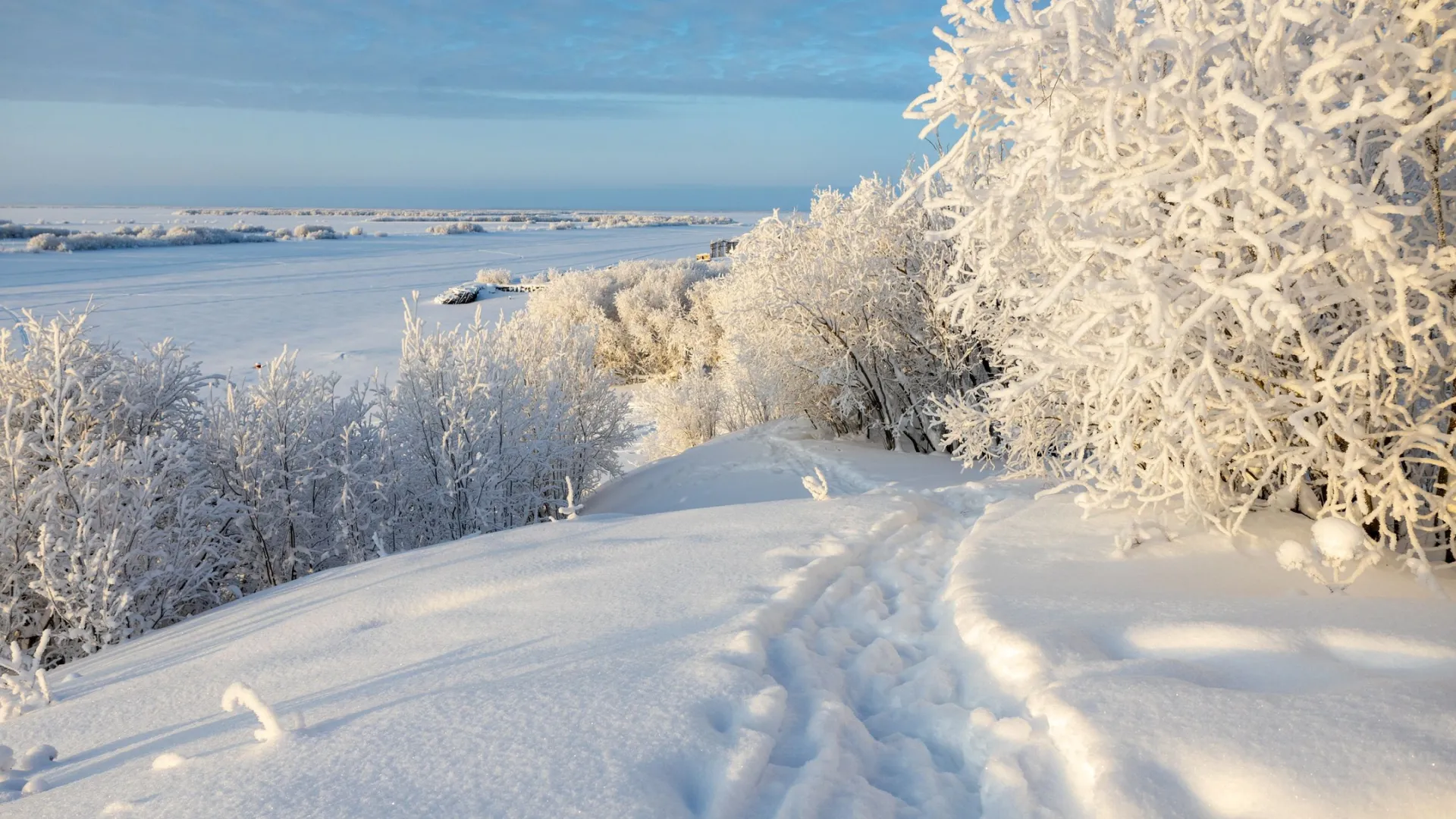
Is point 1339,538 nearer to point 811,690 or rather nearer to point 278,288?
point 811,690

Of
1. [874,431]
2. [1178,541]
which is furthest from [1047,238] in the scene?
[874,431]

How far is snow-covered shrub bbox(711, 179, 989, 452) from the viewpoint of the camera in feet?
33.1

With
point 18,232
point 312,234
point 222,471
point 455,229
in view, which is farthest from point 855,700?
point 455,229

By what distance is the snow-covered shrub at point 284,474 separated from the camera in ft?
23.2

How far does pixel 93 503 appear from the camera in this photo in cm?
546

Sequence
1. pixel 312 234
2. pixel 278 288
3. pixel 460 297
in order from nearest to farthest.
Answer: pixel 460 297, pixel 278 288, pixel 312 234

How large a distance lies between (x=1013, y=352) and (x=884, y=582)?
4.08 feet

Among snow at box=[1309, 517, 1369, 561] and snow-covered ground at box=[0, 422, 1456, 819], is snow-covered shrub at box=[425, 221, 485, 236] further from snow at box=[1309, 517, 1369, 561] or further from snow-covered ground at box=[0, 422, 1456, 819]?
snow at box=[1309, 517, 1369, 561]

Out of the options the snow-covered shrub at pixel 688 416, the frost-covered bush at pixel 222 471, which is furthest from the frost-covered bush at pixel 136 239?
the frost-covered bush at pixel 222 471

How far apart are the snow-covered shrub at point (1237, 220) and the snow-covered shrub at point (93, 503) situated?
570 centimetres

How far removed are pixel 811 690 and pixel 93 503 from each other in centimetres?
529

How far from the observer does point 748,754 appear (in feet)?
7.43

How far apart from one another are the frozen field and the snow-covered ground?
539 centimetres

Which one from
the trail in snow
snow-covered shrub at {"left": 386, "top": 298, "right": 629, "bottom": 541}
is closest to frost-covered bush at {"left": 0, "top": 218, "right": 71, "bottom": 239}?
snow-covered shrub at {"left": 386, "top": 298, "right": 629, "bottom": 541}
